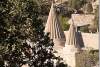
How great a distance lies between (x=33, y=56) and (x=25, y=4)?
1175 mm

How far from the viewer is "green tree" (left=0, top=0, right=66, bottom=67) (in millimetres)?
7457

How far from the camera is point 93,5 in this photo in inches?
1249

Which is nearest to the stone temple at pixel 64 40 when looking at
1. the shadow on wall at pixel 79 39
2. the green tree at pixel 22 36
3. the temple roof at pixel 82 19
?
the shadow on wall at pixel 79 39

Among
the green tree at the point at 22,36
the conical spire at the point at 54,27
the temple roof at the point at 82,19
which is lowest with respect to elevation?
the temple roof at the point at 82,19

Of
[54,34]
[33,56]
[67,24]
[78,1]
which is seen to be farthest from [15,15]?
[78,1]

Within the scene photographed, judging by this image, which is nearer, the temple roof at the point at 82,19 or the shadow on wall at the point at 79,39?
the shadow on wall at the point at 79,39

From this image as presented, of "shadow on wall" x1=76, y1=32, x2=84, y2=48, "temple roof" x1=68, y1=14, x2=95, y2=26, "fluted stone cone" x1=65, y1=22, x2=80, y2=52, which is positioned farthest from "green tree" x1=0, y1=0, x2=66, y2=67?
"temple roof" x1=68, y1=14, x2=95, y2=26

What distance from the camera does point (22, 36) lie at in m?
7.79

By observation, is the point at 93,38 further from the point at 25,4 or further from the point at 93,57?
the point at 25,4

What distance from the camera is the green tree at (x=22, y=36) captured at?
7.46 m

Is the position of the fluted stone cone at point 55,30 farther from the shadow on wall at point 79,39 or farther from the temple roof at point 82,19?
the temple roof at point 82,19

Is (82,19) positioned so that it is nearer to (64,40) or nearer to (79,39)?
(79,39)

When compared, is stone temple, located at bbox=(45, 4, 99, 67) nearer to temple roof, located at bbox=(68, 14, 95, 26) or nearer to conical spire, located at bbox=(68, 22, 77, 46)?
conical spire, located at bbox=(68, 22, 77, 46)

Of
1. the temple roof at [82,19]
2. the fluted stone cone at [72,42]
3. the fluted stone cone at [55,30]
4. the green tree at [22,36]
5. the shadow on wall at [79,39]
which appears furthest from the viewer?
the temple roof at [82,19]
